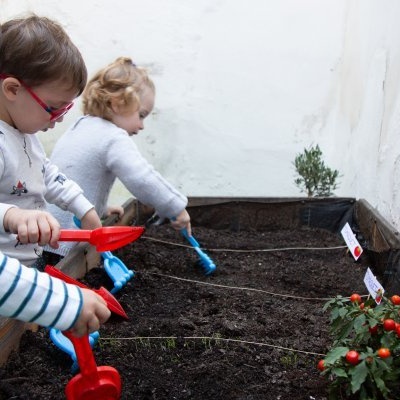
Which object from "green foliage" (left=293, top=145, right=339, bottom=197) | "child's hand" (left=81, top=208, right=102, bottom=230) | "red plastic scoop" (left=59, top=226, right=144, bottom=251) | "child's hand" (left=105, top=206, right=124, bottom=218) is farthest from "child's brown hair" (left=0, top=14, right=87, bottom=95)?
"green foliage" (left=293, top=145, right=339, bottom=197)

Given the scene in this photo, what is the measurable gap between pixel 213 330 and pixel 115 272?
19.5 inches

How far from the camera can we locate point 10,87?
1236 millimetres

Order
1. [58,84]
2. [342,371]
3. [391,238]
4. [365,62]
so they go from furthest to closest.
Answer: [365,62] < [391,238] < [58,84] < [342,371]

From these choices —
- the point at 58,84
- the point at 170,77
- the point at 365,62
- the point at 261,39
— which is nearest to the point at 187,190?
the point at 170,77

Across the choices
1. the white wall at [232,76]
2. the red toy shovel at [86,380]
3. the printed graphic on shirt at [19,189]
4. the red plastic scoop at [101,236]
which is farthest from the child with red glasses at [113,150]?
the white wall at [232,76]

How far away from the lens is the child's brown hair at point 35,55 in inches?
48.1

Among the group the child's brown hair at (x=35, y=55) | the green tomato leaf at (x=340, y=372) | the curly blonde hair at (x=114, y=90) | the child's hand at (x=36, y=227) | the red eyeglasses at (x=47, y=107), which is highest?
the child's brown hair at (x=35, y=55)

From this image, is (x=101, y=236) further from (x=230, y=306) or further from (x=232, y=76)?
(x=232, y=76)

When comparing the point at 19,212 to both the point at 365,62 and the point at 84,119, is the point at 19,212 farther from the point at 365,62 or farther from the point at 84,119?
the point at 365,62

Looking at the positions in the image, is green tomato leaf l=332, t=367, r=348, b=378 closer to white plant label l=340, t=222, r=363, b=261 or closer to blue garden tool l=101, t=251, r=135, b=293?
blue garden tool l=101, t=251, r=135, b=293

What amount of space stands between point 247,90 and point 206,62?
1.33 ft

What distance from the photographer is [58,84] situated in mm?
1256

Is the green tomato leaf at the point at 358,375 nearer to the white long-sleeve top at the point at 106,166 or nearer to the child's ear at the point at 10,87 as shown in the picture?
the child's ear at the point at 10,87

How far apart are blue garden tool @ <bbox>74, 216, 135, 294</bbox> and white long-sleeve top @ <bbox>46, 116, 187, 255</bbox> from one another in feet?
0.68
